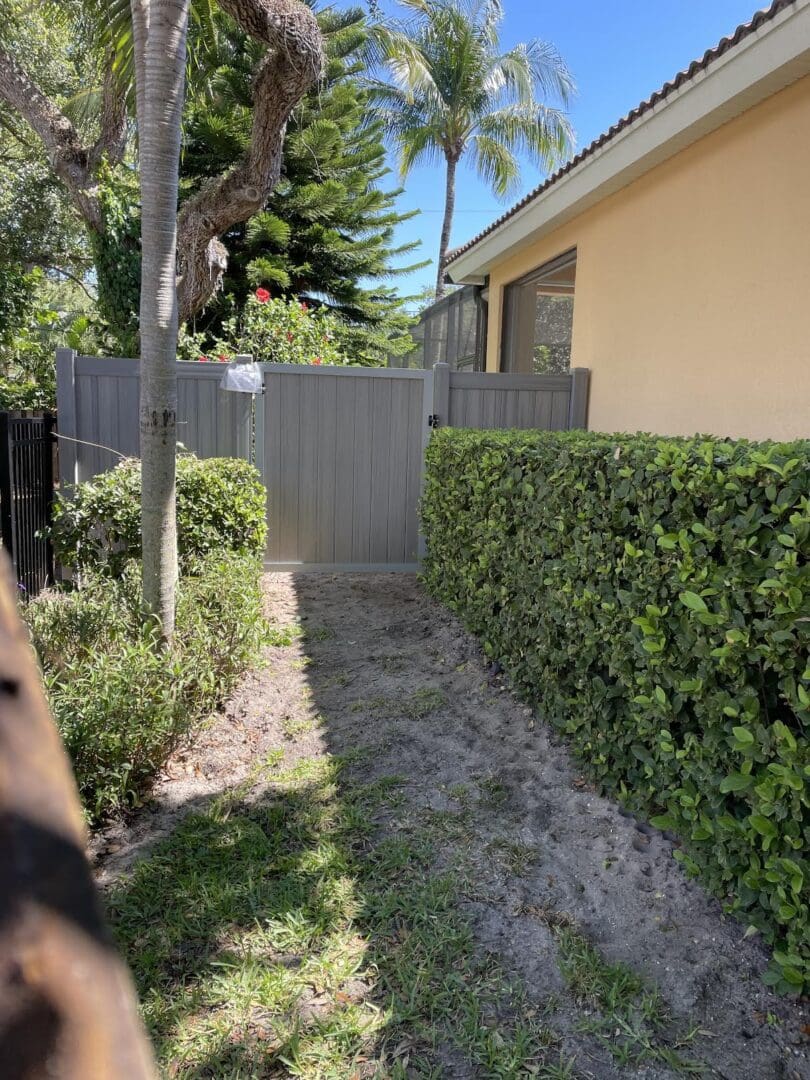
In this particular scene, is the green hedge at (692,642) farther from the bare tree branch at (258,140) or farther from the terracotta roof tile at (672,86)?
the bare tree branch at (258,140)

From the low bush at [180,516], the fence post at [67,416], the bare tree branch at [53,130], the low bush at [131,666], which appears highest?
the bare tree branch at [53,130]

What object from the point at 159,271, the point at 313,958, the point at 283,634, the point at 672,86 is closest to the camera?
the point at 313,958

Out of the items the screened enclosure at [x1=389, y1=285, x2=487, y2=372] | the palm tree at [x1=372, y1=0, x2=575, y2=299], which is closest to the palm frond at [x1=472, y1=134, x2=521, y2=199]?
the palm tree at [x1=372, y1=0, x2=575, y2=299]

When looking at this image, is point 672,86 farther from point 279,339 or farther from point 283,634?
point 279,339

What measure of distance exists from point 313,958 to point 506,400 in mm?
5579

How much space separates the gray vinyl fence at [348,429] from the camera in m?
6.86

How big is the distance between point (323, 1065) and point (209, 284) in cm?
968

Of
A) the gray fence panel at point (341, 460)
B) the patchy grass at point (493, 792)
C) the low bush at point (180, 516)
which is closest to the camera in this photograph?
the patchy grass at point (493, 792)

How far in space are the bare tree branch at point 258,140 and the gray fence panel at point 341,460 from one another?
252 centimetres

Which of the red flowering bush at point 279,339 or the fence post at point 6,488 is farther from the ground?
the red flowering bush at point 279,339

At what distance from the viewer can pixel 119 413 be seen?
643 cm

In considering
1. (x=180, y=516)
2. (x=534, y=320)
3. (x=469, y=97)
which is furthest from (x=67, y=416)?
(x=469, y=97)

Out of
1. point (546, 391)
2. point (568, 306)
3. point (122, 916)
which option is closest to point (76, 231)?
point (568, 306)

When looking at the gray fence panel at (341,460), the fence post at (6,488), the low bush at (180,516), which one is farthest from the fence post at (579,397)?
the fence post at (6,488)
